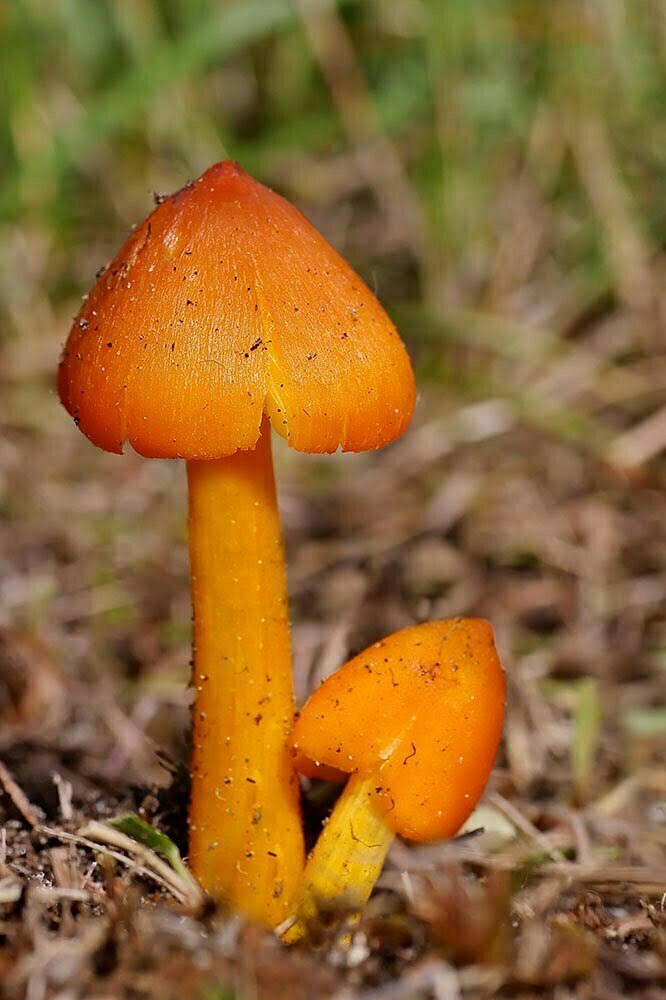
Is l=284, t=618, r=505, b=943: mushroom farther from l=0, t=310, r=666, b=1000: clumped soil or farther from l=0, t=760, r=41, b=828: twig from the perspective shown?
l=0, t=760, r=41, b=828: twig

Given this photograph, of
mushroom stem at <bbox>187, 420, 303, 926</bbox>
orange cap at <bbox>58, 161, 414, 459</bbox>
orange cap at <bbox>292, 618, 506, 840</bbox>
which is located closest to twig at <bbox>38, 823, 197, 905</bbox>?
mushroom stem at <bbox>187, 420, 303, 926</bbox>

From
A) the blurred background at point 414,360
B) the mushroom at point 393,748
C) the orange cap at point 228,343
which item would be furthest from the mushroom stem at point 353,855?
the orange cap at point 228,343

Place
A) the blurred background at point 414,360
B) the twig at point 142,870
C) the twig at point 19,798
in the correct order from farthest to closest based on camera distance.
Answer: the blurred background at point 414,360
the twig at point 19,798
the twig at point 142,870

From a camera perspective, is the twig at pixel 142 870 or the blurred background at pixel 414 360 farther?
the blurred background at pixel 414 360

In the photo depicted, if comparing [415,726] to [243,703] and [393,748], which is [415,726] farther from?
[243,703]

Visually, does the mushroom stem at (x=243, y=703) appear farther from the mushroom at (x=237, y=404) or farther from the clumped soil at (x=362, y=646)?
the clumped soil at (x=362, y=646)

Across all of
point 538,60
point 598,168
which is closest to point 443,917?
point 598,168

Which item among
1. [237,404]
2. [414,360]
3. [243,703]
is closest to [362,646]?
[243,703]
